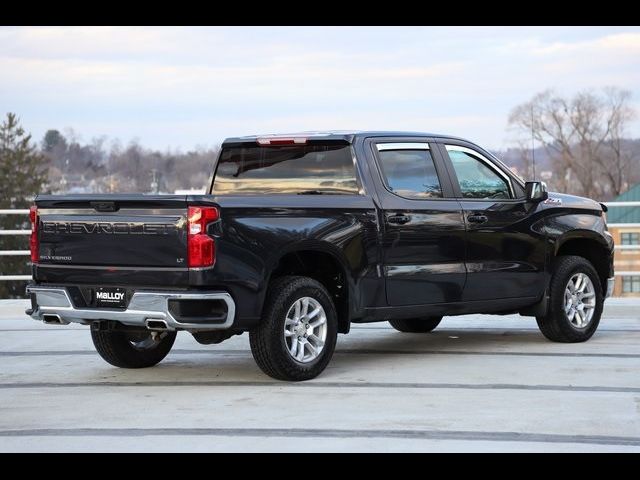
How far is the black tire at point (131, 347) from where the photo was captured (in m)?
10.5

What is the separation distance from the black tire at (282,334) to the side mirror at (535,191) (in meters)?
2.62

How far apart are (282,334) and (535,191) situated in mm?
3192

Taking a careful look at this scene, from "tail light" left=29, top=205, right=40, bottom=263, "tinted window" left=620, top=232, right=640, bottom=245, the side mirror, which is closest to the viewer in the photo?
"tail light" left=29, top=205, right=40, bottom=263

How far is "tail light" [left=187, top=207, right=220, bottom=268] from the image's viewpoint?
9055 mm

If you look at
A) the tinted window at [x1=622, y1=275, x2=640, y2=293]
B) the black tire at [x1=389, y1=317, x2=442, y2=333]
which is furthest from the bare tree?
the black tire at [x1=389, y1=317, x2=442, y2=333]

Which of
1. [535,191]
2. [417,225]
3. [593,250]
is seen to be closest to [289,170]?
[417,225]

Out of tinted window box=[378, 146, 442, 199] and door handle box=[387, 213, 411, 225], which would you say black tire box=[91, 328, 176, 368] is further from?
tinted window box=[378, 146, 442, 199]

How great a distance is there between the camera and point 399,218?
34.1 feet

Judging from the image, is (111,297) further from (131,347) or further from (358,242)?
(358,242)

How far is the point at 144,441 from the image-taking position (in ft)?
24.0

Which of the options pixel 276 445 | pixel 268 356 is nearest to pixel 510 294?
pixel 268 356

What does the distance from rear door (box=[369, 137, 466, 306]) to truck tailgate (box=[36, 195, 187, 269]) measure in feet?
6.34
